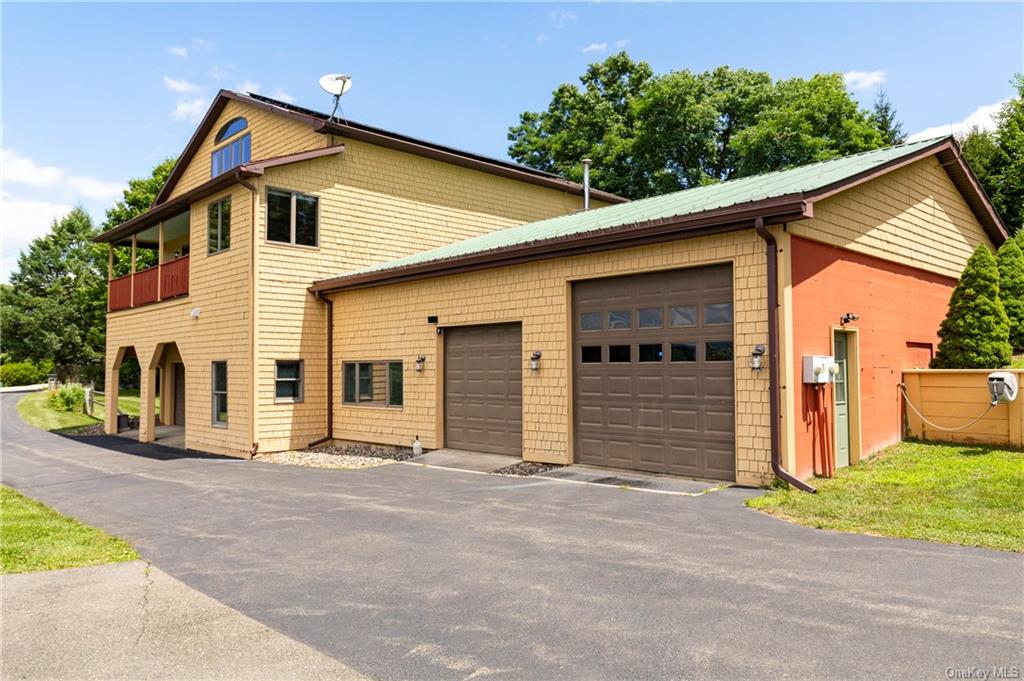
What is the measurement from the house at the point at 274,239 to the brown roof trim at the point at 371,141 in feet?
0.16

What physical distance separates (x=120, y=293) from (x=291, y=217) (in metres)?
9.39

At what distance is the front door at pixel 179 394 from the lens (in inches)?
917

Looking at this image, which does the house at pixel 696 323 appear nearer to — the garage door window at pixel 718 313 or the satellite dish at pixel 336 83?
the garage door window at pixel 718 313

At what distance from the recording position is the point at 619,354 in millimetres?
10648

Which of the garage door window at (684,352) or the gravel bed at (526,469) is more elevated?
the garage door window at (684,352)

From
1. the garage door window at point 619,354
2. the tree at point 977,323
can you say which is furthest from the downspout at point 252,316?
the tree at point 977,323

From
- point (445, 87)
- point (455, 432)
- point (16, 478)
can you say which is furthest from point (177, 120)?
point (455, 432)

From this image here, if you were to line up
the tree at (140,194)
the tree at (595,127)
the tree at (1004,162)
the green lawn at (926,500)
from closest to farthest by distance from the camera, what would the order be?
the green lawn at (926,500)
the tree at (1004,162)
the tree at (595,127)
the tree at (140,194)

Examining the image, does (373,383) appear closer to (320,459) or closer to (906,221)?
(320,459)

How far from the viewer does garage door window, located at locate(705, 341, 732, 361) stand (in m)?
9.29

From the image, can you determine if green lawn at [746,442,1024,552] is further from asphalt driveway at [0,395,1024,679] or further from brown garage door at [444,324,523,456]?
brown garage door at [444,324,523,456]

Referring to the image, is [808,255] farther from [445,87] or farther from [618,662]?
[445,87]

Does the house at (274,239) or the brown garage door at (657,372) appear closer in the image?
the brown garage door at (657,372)

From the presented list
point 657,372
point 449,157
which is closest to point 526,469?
point 657,372
